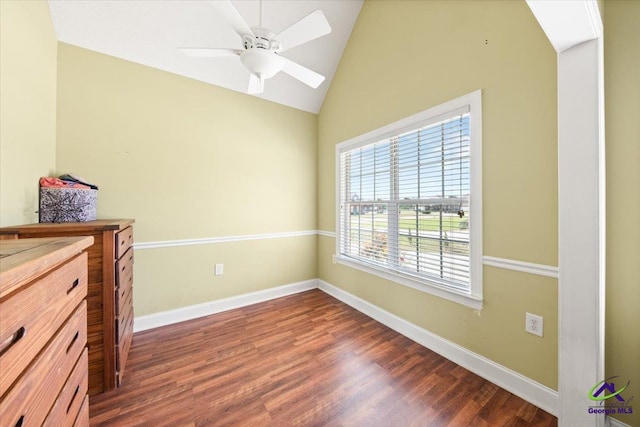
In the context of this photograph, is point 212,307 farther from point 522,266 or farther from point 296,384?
point 522,266

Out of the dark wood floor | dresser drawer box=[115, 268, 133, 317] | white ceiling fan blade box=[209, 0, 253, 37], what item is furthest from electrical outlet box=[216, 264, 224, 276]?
white ceiling fan blade box=[209, 0, 253, 37]

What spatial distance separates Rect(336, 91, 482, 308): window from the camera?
1.77 m

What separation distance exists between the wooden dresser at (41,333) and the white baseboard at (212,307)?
5.64 feet

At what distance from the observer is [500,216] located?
163 cm

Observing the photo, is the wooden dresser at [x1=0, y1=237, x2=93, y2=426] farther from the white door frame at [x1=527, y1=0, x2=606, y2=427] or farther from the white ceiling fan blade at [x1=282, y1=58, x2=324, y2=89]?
the white door frame at [x1=527, y1=0, x2=606, y2=427]

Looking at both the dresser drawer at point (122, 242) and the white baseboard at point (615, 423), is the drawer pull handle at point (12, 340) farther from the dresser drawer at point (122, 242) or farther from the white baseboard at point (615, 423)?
the white baseboard at point (615, 423)

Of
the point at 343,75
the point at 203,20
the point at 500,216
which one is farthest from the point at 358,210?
the point at 203,20

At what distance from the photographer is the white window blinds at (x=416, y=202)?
1.86m

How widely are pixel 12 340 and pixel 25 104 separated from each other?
6.46ft

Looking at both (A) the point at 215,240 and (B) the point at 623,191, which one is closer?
(B) the point at 623,191

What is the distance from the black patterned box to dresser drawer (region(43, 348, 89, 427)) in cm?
136

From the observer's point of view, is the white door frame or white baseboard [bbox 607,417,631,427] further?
white baseboard [bbox 607,417,631,427]

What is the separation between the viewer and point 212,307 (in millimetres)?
2688

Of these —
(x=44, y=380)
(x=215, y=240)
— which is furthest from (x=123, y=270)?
(x=44, y=380)
